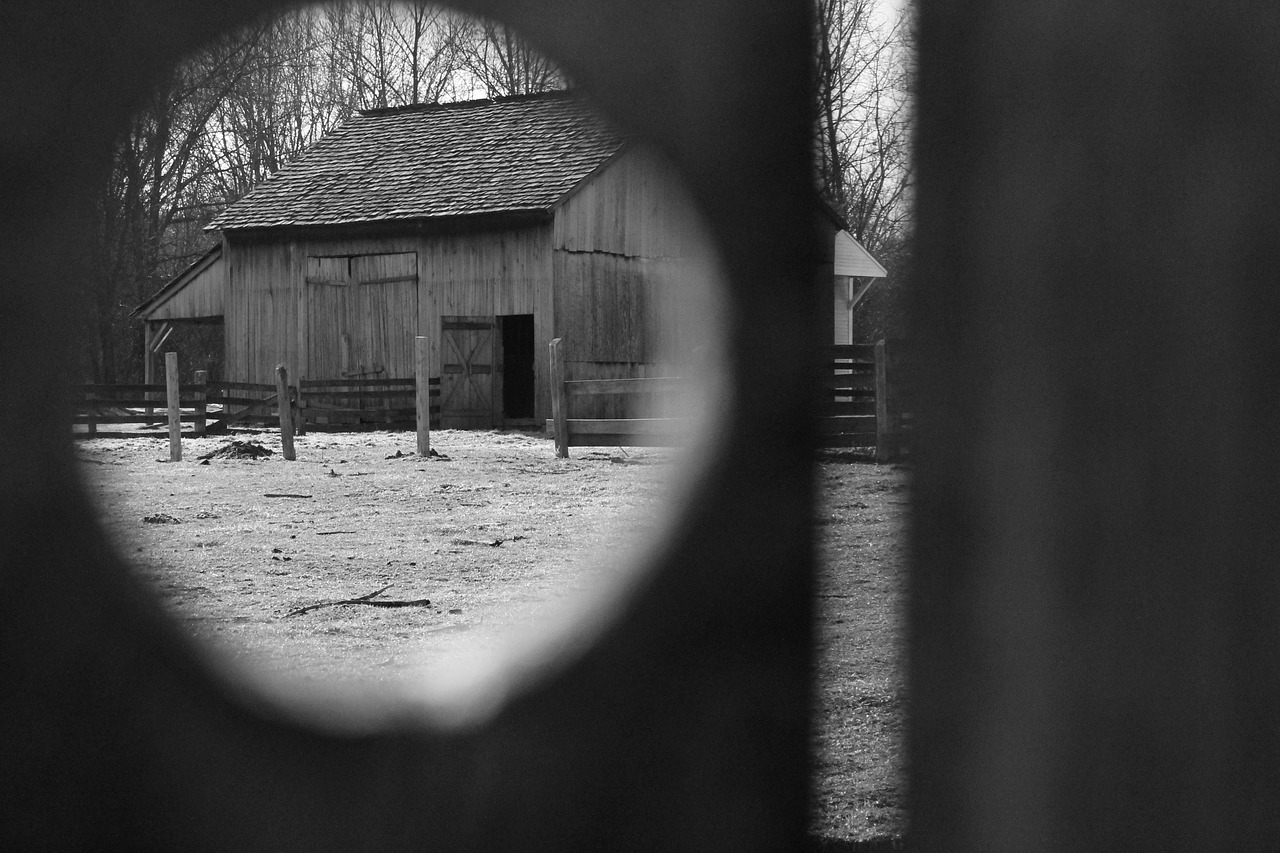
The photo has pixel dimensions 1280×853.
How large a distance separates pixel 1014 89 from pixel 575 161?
2104 centimetres

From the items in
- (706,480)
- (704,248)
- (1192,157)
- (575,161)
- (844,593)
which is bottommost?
(844,593)

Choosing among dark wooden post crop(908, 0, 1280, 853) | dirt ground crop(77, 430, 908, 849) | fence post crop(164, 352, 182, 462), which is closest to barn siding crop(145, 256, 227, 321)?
fence post crop(164, 352, 182, 462)

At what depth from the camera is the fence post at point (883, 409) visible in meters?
12.5

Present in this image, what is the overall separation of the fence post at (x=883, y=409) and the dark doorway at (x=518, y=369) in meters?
12.1

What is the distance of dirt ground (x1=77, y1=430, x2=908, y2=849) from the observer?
10.4 feet

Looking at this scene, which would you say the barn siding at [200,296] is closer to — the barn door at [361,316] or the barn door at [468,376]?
the barn door at [361,316]

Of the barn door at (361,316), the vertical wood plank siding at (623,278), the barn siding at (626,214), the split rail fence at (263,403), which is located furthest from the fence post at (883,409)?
the barn door at (361,316)

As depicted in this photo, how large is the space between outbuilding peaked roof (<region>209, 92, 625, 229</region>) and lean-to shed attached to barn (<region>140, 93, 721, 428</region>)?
4 centimetres

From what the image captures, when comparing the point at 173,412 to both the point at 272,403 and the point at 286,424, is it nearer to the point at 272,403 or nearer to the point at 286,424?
the point at 286,424

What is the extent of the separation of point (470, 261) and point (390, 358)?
220cm

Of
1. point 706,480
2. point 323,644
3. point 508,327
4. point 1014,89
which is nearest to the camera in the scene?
point 1014,89

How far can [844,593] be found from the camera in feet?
18.7

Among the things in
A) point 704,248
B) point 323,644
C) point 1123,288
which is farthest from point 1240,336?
point 323,644

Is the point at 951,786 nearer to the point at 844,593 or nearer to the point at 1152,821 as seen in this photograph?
the point at 1152,821
